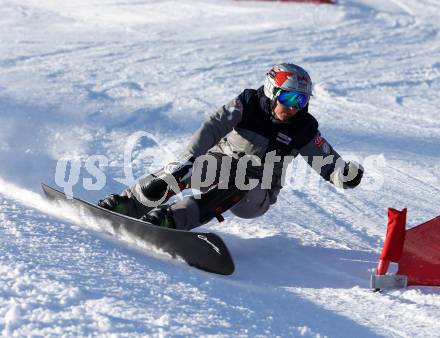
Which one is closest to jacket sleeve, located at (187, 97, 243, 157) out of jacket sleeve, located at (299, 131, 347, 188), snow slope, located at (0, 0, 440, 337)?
jacket sleeve, located at (299, 131, 347, 188)

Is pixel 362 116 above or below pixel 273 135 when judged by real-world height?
above

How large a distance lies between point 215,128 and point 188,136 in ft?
9.72

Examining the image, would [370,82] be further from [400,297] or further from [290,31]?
[400,297]

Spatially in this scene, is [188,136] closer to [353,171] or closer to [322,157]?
[322,157]

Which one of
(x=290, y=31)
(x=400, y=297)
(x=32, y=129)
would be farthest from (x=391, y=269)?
(x=290, y=31)

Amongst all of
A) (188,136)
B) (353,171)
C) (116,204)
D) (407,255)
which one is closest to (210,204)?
(116,204)

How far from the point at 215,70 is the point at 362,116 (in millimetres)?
2559

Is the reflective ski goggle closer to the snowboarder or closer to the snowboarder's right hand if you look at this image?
the snowboarder

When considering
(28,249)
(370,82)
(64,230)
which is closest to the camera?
→ (28,249)

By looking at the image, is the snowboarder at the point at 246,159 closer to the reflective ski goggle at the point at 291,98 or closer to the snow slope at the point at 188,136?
the reflective ski goggle at the point at 291,98

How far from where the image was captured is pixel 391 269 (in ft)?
15.7

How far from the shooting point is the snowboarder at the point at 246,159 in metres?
4.85

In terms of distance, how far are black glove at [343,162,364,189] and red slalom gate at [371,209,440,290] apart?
2.10 feet

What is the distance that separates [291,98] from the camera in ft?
16.0
